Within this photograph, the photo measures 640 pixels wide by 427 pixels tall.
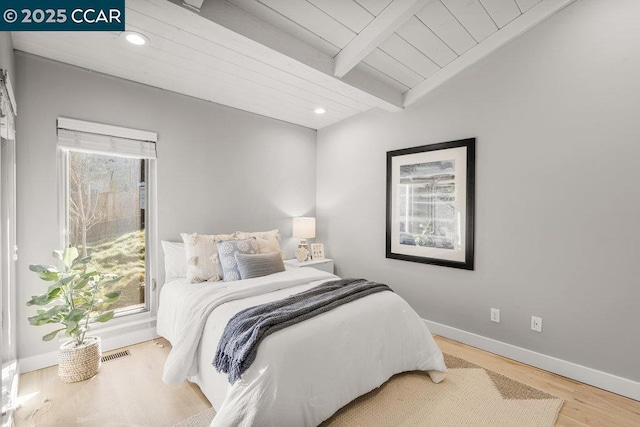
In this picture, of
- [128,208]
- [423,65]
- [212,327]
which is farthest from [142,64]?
[423,65]

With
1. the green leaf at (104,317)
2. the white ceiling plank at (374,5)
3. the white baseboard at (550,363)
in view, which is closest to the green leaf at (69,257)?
the green leaf at (104,317)

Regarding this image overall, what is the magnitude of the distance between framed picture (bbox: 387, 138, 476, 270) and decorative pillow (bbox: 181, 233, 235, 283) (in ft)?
6.35

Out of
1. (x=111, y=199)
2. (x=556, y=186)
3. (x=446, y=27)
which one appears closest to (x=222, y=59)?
(x=111, y=199)

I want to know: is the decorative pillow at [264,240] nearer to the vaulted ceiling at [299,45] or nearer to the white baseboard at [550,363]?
the vaulted ceiling at [299,45]

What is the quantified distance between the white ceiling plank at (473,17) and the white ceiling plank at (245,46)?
0.92 m

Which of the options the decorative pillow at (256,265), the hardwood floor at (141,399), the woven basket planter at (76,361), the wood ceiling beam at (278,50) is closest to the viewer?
the hardwood floor at (141,399)

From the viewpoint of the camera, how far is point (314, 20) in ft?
7.20

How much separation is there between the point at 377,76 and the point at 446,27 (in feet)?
2.42

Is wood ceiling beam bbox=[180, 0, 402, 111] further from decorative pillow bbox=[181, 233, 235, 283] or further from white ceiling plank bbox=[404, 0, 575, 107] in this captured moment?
decorative pillow bbox=[181, 233, 235, 283]

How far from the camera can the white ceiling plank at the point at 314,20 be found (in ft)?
6.66

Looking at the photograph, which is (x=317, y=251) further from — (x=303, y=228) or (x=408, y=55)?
(x=408, y=55)

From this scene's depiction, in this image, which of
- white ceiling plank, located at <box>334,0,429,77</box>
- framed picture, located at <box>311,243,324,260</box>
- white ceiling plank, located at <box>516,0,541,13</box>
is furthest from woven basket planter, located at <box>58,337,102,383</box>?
white ceiling plank, located at <box>516,0,541,13</box>

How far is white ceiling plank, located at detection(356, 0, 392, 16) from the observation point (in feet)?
6.81

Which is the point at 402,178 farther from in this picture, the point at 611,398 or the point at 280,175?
the point at 611,398
